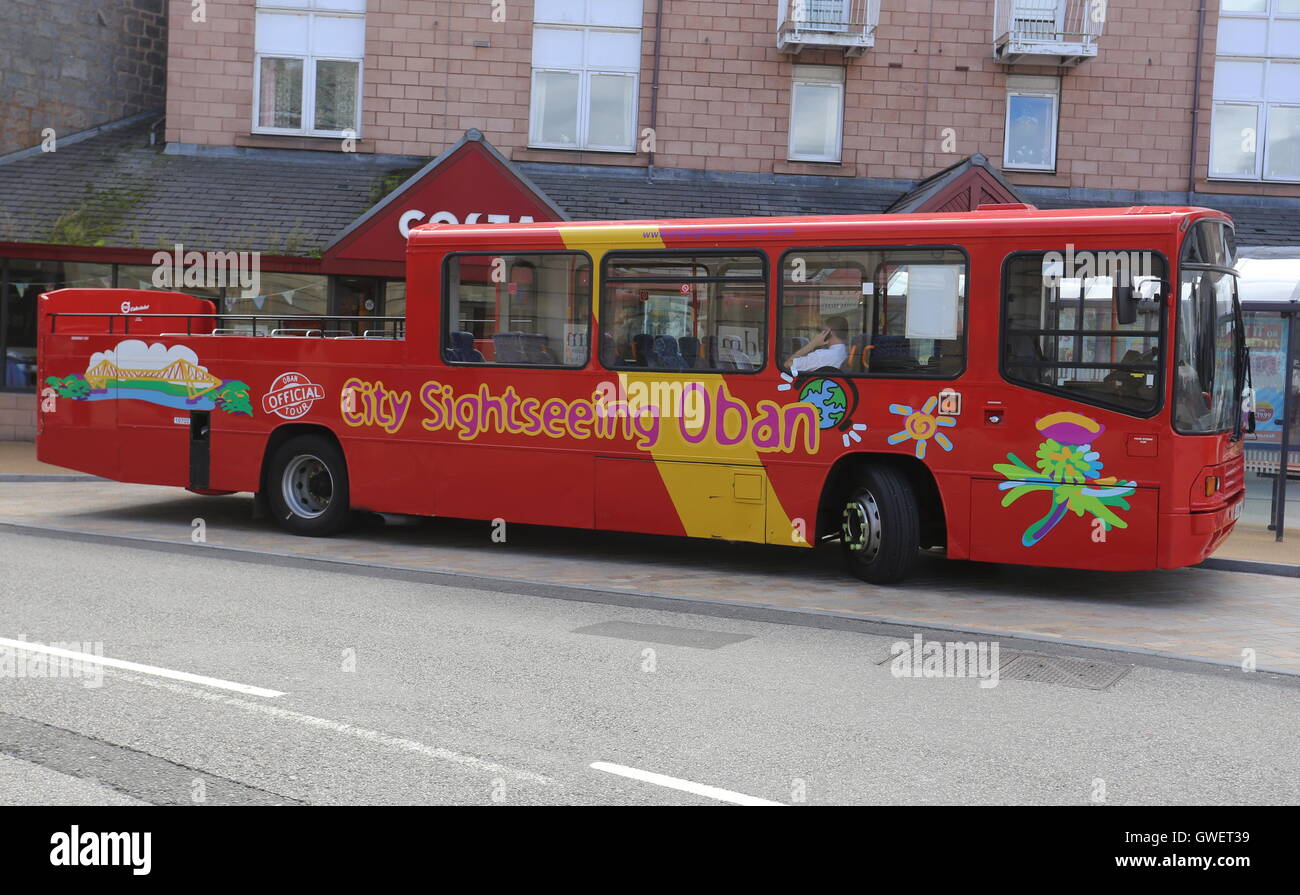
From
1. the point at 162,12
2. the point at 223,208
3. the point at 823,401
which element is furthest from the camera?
the point at 162,12

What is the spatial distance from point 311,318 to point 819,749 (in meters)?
8.16

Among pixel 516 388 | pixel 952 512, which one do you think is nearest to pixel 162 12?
pixel 516 388

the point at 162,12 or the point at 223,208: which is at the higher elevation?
the point at 162,12

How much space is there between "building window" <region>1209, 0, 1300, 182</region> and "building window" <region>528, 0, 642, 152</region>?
9558 millimetres

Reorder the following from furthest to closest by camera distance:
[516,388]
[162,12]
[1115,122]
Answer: [162,12] → [1115,122] → [516,388]

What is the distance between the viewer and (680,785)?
5012 mm

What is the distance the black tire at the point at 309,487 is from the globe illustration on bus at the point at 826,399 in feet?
14.7

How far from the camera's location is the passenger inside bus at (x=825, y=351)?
33.5 ft

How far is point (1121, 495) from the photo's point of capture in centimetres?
932

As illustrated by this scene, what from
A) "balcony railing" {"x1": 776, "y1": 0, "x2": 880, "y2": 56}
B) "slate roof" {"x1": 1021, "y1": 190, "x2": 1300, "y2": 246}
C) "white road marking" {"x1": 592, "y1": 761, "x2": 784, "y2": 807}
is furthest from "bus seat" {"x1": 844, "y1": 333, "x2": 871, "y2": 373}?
"balcony railing" {"x1": 776, "y1": 0, "x2": 880, "y2": 56}

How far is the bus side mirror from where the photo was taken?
30.1ft

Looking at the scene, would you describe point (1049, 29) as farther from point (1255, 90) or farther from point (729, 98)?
point (729, 98)

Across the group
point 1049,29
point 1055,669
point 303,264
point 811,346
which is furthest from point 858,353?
point 1049,29
